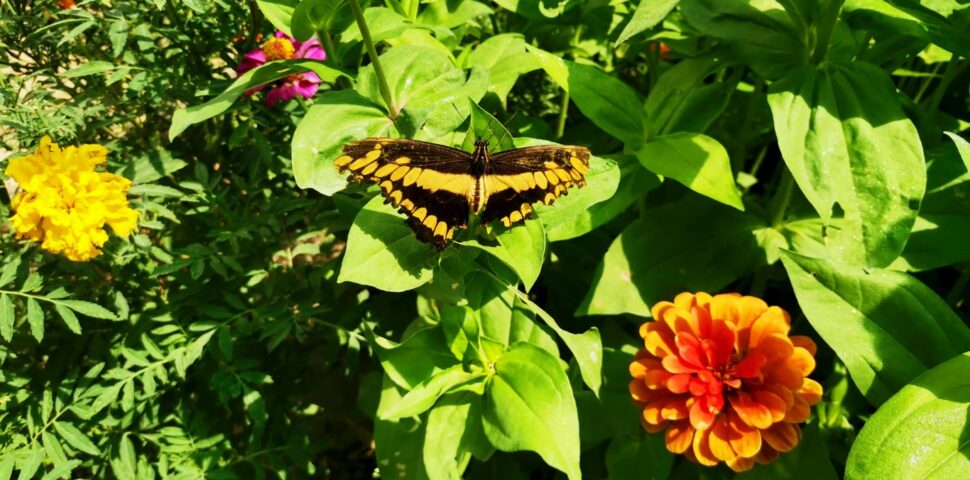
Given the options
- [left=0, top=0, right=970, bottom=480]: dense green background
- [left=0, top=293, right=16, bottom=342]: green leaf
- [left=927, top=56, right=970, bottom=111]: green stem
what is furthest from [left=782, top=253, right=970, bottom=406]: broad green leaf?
[left=0, top=293, right=16, bottom=342]: green leaf

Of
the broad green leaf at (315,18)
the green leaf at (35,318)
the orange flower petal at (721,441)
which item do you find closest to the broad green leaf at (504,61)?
the broad green leaf at (315,18)

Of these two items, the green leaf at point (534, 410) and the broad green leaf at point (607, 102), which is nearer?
the green leaf at point (534, 410)

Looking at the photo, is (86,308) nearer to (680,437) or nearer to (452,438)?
(452,438)

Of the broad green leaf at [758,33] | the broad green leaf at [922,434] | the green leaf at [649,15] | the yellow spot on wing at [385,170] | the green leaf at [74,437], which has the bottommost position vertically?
the green leaf at [74,437]

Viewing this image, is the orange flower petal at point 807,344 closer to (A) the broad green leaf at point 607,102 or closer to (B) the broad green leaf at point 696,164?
(B) the broad green leaf at point 696,164

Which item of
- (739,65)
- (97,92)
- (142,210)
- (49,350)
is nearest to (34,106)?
(97,92)

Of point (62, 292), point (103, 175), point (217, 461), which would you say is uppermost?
point (103, 175)

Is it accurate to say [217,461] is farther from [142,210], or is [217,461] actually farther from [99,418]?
[142,210]
